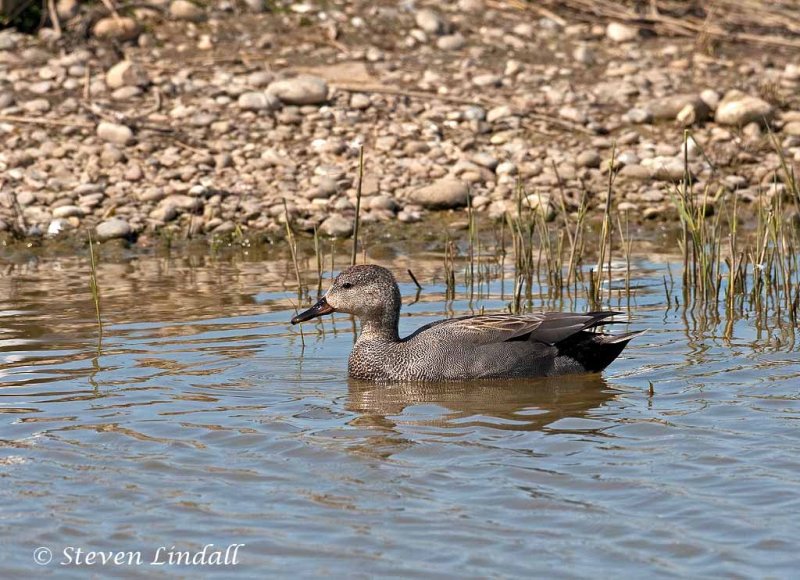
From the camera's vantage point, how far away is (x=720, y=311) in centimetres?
919

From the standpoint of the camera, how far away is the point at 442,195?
40.1 feet

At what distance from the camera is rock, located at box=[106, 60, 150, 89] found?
13.6 m

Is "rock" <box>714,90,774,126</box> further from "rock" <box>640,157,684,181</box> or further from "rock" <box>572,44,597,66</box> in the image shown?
"rock" <box>572,44,597,66</box>

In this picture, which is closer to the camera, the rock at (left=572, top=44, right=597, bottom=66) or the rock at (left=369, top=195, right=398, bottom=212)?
the rock at (left=369, top=195, right=398, bottom=212)

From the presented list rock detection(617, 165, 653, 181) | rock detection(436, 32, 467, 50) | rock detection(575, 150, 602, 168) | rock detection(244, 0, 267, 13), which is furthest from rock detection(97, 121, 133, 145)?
rock detection(617, 165, 653, 181)

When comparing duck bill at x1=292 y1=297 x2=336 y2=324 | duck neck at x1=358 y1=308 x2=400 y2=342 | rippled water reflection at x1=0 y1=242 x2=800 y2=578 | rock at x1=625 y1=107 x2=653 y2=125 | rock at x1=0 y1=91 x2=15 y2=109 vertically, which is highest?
rock at x1=0 y1=91 x2=15 y2=109

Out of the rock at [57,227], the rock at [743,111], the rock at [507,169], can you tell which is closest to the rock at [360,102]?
the rock at [507,169]

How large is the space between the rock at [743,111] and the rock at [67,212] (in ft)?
20.7

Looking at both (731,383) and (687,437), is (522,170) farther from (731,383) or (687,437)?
(687,437)

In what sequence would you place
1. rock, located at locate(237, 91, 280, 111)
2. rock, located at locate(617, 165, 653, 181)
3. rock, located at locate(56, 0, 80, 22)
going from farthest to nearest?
rock, located at locate(56, 0, 80, 22)
rock, located at locate(237, 91, 280, 111)
rock, located at locate(617, 165, 653, 181)

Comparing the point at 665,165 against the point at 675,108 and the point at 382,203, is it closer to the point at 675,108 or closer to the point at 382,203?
the point at 675,108

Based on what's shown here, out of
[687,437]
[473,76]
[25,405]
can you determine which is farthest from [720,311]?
[473,76]

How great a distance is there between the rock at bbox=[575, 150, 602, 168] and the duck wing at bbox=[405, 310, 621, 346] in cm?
Result: 515

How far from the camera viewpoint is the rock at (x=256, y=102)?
13320 millimetres
